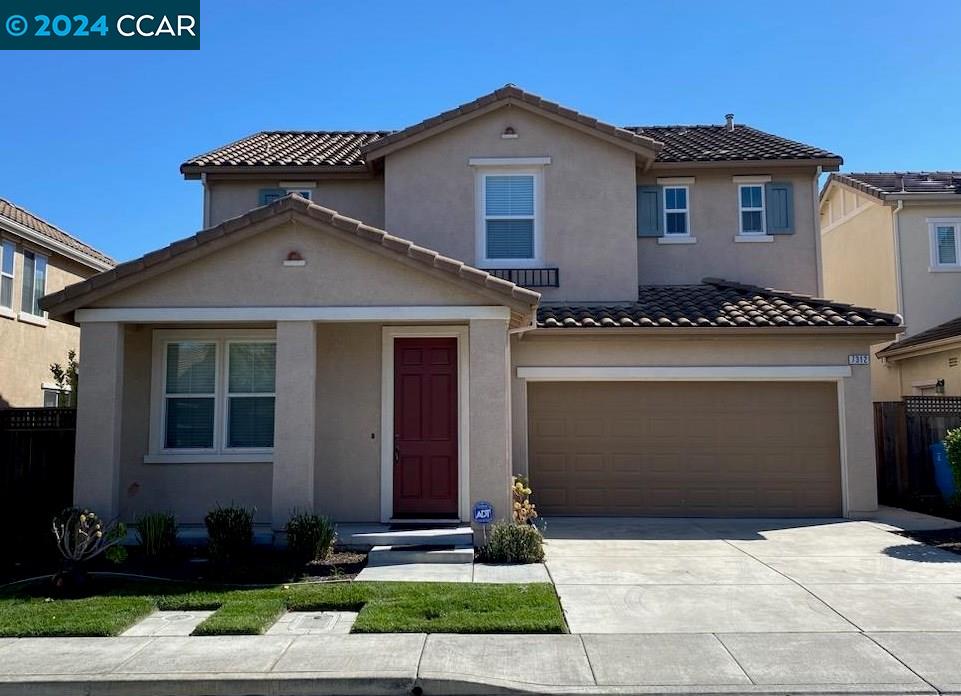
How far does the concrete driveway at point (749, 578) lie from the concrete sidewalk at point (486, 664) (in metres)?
0.41

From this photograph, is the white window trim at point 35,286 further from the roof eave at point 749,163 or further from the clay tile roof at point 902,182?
the clay tile roof at point 902,182

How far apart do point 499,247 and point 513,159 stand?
157 centimetres

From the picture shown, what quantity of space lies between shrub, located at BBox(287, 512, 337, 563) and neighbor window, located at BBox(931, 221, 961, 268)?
1698cm

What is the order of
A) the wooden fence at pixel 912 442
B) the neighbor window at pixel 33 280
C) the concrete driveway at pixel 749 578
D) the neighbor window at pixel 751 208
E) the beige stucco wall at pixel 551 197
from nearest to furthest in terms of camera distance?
the concrete driveway at pixel 749 578 < the beige stucco wall at pixel 551 197 < the wooden fence at pixel 912 442 < the neighbor window at pixel 751 208 < the neighbor window at pixel 33 280

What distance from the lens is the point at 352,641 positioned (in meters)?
6.50

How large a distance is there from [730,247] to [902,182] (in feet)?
28.1

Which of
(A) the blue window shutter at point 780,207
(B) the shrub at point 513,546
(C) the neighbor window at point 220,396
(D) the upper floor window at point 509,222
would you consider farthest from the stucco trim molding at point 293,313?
(A) the blue window shutter at point 780,207

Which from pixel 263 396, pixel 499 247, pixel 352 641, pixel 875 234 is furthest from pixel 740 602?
pixel 875 234

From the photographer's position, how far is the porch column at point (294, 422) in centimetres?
984

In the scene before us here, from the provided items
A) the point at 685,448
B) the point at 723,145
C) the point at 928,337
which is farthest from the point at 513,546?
the point at 928,337

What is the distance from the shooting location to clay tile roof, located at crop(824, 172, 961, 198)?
1991 centimetres

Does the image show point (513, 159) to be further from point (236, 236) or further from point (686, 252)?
point (236, 236)

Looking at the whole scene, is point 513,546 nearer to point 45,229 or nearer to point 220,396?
point 220,396

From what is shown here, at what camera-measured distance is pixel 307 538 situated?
9281 millimetres
